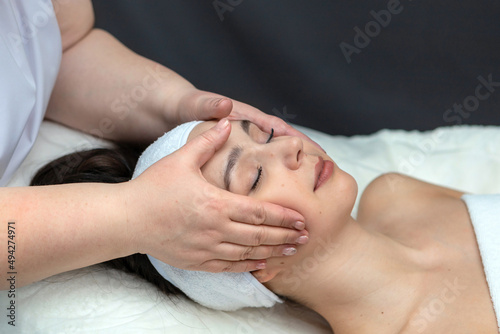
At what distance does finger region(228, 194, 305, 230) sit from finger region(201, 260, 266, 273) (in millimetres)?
132

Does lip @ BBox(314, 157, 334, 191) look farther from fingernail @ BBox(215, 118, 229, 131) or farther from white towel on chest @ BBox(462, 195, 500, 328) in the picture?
white towel on chest @ BBox(462, 195, 500, 328)

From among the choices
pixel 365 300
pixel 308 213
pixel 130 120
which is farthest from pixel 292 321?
pixel 130 120

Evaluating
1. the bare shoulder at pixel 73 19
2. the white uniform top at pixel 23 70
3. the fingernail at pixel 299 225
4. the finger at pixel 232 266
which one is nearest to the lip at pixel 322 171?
the fingernail at pixel 299 225

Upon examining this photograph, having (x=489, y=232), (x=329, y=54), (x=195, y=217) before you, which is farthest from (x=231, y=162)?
(x=329, y=54)

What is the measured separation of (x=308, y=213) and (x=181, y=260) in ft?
1.05

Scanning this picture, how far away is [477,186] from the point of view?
2.00m

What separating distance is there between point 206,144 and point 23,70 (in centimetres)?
63

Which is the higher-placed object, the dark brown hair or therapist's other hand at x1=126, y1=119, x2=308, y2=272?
therapist's other hand at x1=126, y1=119, x2=308, y2=272

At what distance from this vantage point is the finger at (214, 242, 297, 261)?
1.22m

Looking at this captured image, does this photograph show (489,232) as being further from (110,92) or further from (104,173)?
(110,92)

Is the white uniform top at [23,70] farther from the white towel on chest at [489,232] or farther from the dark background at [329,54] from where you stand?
the white towel on chest at [489,232]

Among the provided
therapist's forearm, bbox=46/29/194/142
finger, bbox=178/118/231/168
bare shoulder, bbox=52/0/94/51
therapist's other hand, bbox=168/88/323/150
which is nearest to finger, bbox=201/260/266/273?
finger, bbox=178/118/231/168

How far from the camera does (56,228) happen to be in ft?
3.80

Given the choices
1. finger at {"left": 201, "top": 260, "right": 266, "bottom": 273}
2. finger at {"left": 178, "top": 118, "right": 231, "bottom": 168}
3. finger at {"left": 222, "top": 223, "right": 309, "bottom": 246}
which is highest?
finger at {"left": 178, "top": 118, "right": 231, "bottom": 168}
